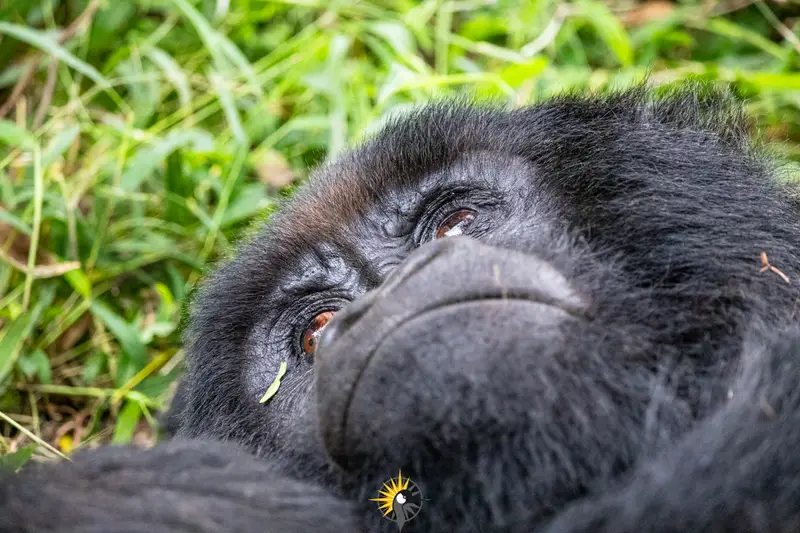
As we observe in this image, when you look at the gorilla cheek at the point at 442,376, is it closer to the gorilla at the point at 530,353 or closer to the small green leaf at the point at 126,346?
the gorilla at the point at 530,353

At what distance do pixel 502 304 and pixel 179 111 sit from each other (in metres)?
2.12

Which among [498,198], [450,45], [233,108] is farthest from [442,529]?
[450,45]

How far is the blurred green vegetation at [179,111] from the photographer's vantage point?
8.45 feet

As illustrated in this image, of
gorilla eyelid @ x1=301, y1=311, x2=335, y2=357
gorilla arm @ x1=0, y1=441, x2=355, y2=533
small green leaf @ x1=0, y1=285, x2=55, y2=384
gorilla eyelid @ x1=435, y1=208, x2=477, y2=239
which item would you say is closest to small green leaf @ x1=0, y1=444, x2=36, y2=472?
gorilla arm @ x1=0, y1=441, x2=355, y2=533

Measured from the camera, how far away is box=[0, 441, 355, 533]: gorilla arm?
1258 mm

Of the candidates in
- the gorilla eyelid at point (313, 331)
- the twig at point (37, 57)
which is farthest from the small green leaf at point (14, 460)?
the twig at point (37, 57)

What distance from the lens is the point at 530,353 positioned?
1.32 m

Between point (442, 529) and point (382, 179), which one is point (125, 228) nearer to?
point (382, 179)

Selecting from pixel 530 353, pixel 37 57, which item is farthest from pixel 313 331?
pixel 37 57

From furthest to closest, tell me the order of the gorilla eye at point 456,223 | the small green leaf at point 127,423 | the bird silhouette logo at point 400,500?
the small green leaf at point 127,423
the gorilla eye at point 456,223
the bird silhouette logo at point 400,500

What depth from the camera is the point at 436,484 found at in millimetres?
1350

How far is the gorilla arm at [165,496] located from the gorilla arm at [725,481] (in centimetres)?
40

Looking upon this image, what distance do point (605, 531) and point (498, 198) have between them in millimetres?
710

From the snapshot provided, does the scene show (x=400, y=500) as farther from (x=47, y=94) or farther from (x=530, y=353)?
(x=47, y=94)
